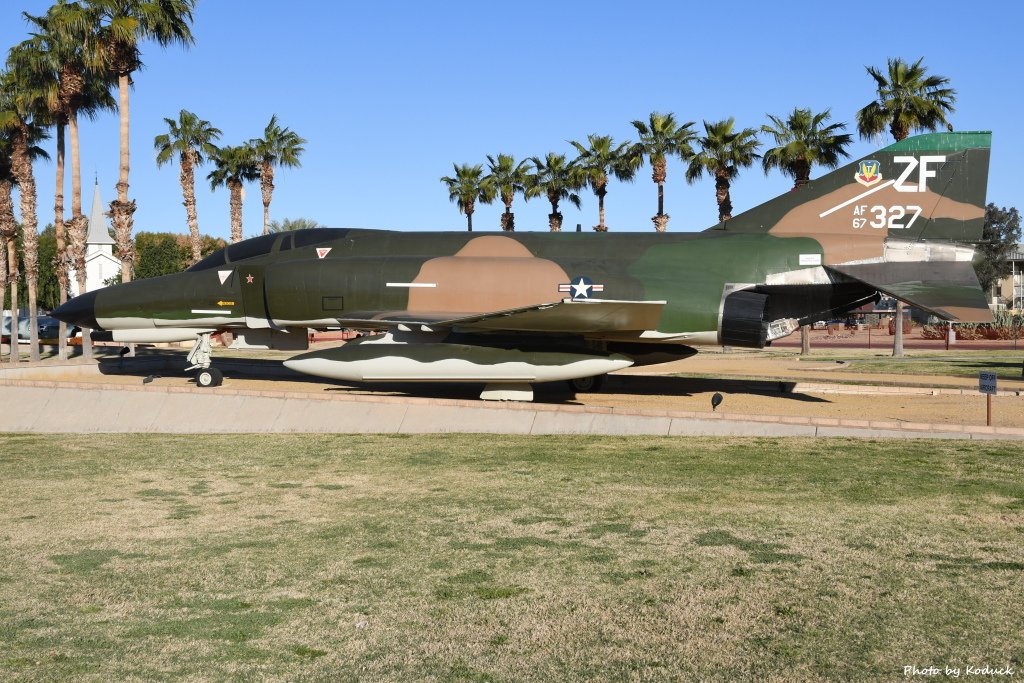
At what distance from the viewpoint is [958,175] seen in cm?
1905

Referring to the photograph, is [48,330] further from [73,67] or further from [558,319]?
[558,319]

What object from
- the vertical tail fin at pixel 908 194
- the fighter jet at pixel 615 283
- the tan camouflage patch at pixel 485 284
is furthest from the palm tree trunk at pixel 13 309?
the vertical tail fin at pixel 908 194

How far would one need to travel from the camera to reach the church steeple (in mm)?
134875

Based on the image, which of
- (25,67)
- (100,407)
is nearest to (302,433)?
(100,407)

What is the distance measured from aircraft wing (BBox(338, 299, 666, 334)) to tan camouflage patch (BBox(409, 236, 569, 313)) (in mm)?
658

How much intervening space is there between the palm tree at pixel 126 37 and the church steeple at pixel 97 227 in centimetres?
11255

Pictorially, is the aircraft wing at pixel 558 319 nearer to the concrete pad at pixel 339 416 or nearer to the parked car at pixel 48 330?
the concrete pad at pixel 339 416

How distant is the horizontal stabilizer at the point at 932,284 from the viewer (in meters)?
17.0

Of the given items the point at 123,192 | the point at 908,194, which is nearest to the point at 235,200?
the point at 123,192

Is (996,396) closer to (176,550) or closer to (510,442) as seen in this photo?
(510,442)

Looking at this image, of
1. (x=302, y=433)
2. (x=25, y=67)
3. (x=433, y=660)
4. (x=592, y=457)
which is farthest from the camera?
(x=25, y=67)

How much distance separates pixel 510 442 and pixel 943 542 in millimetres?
8036

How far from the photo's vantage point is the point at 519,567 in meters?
7.89

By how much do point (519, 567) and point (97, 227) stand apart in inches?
5622
